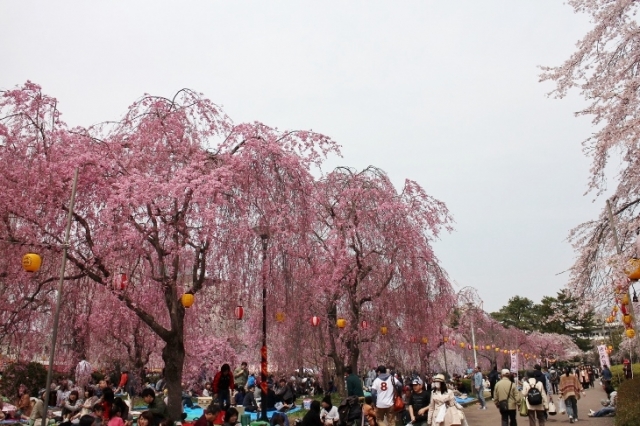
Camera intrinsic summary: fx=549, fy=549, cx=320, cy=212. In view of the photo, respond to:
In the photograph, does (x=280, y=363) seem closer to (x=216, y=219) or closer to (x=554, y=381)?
(x=216, y=219)

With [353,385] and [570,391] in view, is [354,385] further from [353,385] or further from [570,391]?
[570,391]

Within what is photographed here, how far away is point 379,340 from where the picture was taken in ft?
65.3

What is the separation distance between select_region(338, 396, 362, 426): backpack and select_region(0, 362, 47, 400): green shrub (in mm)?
14006

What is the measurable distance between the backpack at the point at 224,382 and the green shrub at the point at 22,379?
1183cm

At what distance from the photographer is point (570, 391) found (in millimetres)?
15023

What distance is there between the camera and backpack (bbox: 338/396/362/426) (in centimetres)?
1134

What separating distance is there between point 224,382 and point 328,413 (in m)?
2.34

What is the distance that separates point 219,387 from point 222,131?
6.14 meters

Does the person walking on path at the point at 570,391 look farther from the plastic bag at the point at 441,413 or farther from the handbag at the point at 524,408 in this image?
the plastic bag at the point at 441,413

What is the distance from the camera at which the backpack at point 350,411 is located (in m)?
11.3

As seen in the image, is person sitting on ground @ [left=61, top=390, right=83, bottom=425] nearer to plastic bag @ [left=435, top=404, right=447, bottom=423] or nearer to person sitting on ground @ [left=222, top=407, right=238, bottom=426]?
person sitting on ground @ [left=222, top=407, right=238, bottom=426]

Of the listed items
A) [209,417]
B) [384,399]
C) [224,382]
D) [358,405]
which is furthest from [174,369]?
[384,399]

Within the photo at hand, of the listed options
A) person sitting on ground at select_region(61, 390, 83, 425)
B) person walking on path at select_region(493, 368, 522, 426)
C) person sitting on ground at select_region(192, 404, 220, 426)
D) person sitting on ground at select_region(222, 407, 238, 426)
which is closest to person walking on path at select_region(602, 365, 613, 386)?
person walking on path at select_region(493, 368, 522, 426)

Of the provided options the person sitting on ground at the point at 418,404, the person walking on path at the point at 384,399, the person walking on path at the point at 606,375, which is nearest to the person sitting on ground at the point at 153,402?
the person sitting on ground at the point at 418,404
